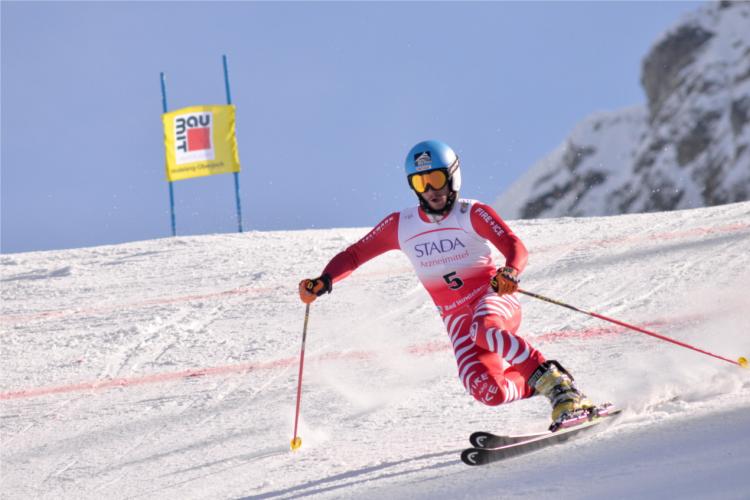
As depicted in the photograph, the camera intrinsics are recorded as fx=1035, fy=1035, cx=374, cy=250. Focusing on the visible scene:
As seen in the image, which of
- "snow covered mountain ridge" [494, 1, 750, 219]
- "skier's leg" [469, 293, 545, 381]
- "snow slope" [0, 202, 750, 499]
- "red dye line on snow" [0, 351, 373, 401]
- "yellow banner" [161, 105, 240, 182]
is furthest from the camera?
"snow covered mountain ridge" [494, 1, 750, 219]

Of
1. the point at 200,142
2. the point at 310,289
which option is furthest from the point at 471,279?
the point at 200,142

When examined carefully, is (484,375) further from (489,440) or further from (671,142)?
(671,142)

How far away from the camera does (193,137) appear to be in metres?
14.6

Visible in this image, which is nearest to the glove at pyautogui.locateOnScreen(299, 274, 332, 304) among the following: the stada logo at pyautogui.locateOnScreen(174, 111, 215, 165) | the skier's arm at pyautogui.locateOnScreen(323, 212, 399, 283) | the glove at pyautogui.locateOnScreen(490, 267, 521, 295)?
the skier's arm at pyautogui.locateOnScreen(323, 212, 399, 283)

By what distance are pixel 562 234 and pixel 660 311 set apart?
319cm

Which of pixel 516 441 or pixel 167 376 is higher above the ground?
pixel 167 376

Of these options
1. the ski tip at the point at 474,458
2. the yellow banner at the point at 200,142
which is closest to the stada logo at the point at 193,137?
the yellow banner at the point at 200,142

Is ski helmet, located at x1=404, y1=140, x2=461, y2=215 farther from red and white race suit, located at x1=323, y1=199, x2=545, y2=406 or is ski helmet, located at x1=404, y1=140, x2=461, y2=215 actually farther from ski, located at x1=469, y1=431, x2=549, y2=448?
ski, located at x1=469, y1=431, x2=549, y2=448

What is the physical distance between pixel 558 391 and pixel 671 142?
94682mm

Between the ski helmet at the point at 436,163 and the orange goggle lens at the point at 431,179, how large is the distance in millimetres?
16

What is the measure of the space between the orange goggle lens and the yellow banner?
33.1ft

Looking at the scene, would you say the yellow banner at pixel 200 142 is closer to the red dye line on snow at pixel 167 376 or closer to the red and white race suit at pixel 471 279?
the red dye line on snow at pixel 167 376

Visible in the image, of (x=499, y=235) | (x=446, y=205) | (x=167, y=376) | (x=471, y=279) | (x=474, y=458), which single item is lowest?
(x=474, y=458)

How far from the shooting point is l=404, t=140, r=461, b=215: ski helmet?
15.3 feet
